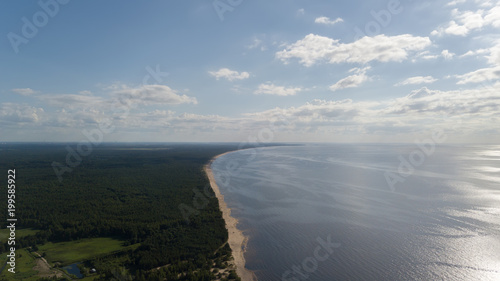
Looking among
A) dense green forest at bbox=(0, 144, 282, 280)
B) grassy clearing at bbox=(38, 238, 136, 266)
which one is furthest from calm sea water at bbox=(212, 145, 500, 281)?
grassy clearing at bbox=(38, 238, 136, 266)

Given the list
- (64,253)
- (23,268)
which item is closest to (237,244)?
(64,253)

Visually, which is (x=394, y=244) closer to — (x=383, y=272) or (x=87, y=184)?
(x=383, y=272)

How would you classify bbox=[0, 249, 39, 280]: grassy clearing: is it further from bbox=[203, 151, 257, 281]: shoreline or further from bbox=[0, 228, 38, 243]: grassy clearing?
bbox=[203, 151, 257, 281]: shoreline

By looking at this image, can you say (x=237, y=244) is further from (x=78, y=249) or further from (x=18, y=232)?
(x=18, y=232)

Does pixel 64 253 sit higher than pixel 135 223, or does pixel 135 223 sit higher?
pixel 135 223

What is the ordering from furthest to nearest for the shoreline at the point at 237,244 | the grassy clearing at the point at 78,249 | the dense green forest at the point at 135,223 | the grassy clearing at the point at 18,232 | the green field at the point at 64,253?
the grassy clearing at the point at 18,232 → the grassy clearing at the point at 78,249 → the dense green forest at the point at 135,223 → the shoreline at the point at 237,244 → the green field at the point at 64,253

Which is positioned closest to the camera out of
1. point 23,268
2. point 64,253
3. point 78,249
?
point 23,268

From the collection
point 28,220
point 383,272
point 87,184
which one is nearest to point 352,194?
point 383,272

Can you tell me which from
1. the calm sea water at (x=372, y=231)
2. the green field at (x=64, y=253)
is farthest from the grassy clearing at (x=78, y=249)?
the calm sea water at (x=372, y=231)

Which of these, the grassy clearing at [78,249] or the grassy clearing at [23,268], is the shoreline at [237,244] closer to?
the grassy clearing at [78,249]
